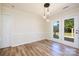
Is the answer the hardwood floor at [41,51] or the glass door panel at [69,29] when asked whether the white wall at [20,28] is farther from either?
the glass door panel at [69,29]

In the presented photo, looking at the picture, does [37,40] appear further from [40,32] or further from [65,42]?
[65,42]

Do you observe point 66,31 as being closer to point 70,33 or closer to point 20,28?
point 70,33

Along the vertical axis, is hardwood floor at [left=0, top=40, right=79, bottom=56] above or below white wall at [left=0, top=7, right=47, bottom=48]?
below

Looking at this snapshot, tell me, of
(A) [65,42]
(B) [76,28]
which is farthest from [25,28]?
(B) [76,28]

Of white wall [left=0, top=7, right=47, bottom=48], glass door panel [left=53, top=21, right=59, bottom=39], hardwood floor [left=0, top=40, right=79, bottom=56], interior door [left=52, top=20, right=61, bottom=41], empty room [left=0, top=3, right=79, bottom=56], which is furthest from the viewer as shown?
glass door panel [left=53, top=21, right=59, bottom=39]

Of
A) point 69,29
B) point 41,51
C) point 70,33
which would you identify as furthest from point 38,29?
point 41,51

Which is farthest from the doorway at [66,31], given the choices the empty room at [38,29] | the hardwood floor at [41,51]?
the hardwood floor at [41,51]

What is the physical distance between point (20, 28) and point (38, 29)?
1429mm

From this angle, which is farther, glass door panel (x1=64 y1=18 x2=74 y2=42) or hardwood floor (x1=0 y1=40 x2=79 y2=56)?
glass door panel (x1=64 y1=18 x2=74 y2=42)

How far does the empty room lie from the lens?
13.3ft

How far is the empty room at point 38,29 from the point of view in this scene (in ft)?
13.3

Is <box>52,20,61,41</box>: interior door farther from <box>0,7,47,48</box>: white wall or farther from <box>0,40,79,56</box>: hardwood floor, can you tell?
<box>0,40,79,56</box>: hardwood floor

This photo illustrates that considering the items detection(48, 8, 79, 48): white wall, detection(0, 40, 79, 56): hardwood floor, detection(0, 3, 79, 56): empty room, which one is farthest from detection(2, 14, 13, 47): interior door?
detection(48, 8, 79, 48): white wall

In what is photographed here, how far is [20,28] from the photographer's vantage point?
5.38 metres
